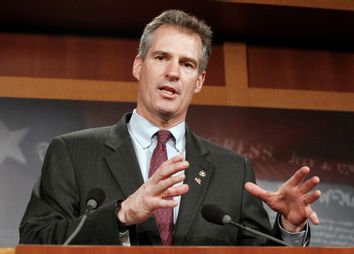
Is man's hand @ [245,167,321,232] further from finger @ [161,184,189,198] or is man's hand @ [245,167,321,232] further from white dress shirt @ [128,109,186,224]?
white dress shirt @ [128,109,186,224]

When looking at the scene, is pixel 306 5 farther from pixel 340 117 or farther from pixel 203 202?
pixel 203 202

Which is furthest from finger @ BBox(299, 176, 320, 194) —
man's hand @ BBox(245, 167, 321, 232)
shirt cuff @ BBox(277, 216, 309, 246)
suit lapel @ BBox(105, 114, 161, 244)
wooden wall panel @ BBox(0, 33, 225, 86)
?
wooden wall panel @ BBox(0, 33, 225, 86)

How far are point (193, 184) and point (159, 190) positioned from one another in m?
0.47

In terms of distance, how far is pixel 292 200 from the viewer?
1986mm

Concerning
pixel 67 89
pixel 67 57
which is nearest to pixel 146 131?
pixel 67 89

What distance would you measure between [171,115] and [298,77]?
1.56 meters

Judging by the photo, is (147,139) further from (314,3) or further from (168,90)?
(314,3)

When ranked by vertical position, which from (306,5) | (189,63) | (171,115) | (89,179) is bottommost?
(89,179)

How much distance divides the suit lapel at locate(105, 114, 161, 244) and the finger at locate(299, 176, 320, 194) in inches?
16.3

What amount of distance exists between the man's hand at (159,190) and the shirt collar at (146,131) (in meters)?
0.49

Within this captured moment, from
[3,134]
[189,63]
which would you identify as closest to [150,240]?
[189,63]

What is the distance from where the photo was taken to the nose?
7.52ft

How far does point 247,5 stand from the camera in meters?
3.43

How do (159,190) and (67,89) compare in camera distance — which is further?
(67,89)
